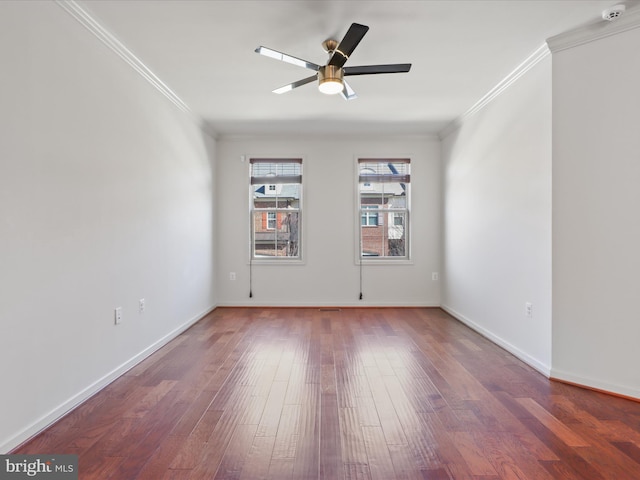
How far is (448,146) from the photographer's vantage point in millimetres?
5199

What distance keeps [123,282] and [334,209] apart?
10.6 feet

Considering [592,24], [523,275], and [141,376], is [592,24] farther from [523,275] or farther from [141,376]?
[141,376]

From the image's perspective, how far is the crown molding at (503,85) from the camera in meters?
2.94

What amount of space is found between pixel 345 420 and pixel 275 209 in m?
3.87

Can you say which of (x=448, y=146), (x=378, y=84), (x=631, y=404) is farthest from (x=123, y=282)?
(x=448, y=146)

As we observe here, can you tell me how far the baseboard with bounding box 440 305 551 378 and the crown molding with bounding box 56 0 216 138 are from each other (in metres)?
4.12

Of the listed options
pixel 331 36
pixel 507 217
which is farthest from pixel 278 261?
pixel 331 36

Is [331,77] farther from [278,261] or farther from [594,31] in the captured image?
[278,261]

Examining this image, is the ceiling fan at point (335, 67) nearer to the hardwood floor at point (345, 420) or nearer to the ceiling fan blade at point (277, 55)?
the ceiling fan blade at point (277, 55)

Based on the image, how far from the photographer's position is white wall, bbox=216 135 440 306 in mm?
5516

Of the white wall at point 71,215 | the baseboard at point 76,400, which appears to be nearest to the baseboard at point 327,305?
the baseboard at point 76,400

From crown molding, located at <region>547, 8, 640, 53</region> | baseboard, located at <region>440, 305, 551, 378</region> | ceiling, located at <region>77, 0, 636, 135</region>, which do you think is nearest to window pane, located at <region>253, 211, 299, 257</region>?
ceiling, located at <region>77, 0, 636, 135</region>

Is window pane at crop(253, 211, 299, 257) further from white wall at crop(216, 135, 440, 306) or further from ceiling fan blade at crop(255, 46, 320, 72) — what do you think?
Result: ceiling fan blade at crop(255, 46, 320, 72)

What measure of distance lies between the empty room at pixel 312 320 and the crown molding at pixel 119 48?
0.02 metres
